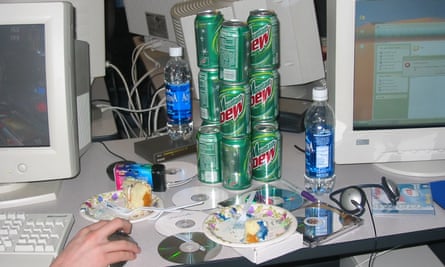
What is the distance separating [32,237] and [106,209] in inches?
7.3

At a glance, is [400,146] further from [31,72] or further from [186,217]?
[31,72]

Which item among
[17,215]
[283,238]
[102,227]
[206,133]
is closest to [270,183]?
[206,133]

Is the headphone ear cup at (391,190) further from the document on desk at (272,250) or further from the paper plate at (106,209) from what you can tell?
the paper plate at (106,209)

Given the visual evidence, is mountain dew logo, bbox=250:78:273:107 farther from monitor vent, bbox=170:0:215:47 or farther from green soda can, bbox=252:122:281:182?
monitor vent, bbox=170:0:215:47

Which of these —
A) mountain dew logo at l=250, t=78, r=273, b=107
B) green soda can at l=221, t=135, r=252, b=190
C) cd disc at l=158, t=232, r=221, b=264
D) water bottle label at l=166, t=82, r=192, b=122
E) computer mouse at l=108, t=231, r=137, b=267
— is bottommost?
cd disc at l=158, t=232, r=221, b=264

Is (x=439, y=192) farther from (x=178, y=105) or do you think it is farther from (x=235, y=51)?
(x=178, y=105)

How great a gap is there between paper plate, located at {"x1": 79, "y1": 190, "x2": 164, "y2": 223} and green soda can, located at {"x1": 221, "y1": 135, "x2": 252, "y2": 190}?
168mm

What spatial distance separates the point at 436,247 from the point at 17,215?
1024 millimetres

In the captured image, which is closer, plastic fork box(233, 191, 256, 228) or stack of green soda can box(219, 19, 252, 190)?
plastic fork box(233, 191, 256, 228)

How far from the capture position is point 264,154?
1.36 meters

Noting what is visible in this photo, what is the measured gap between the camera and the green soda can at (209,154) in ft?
4.45

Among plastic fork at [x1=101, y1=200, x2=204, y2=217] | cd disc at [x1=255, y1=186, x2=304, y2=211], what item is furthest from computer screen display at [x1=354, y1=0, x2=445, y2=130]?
plastic fork at [x1=101, y1=200, x2=204, y2=217]

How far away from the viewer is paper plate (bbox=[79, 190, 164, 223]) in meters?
1.24

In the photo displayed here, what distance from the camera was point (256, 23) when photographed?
1.36 m
